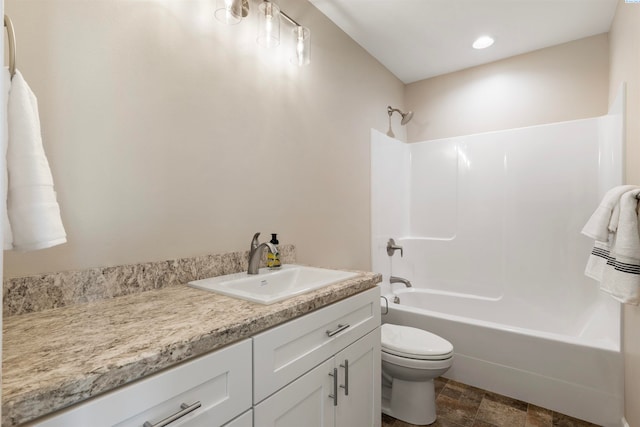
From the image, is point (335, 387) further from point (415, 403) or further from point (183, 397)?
point (415, 403)

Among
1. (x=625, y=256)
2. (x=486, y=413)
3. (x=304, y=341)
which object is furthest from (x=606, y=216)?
(x=304, y=341)

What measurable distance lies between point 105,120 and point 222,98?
0.52 metres

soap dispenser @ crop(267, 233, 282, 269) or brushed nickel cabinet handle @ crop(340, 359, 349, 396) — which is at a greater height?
soap dispenser @ crop(267, 233, 282, 269)

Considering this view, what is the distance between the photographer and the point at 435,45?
2.51 m

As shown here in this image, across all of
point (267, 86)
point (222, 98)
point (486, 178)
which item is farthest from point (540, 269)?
point (222, 98)

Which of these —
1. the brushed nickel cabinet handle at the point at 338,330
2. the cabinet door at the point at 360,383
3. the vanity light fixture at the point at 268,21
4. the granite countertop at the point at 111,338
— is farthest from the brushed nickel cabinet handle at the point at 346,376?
the vanity light fixture at the point at 268,21

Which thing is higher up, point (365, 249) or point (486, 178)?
point (486, 178)

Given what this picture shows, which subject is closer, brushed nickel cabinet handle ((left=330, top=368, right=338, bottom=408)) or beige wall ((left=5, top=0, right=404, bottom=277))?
beige wall ((left=5, top=0, right=404, bottom=277))

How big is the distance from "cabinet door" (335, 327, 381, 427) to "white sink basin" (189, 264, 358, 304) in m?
0.28

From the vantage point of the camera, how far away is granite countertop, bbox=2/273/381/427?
0.51 metres

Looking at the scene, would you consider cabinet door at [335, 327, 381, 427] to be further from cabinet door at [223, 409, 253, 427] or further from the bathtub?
the bathtub

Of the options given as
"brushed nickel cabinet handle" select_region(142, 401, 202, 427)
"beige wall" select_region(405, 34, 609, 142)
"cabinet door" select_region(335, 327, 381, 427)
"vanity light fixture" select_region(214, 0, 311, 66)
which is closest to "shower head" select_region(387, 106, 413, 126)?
"beige wall" select_region(405, 34, 609, 142)

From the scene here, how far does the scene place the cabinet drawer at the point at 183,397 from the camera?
55 centimetres

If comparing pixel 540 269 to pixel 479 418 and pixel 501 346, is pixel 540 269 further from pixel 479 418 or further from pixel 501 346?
pixel 479 418
